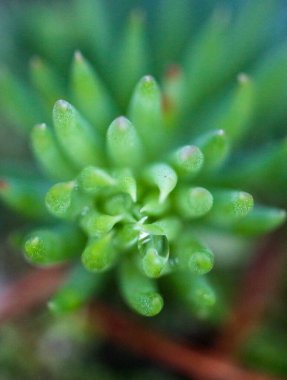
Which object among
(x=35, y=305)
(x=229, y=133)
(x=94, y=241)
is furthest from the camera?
(x=35, y=305)

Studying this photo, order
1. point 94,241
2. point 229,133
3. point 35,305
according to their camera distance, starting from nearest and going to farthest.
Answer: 1. point 94,241
2. point 229,133
3. point 35,305

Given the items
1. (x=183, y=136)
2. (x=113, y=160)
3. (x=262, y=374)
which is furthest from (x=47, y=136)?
(x=262, y=374)

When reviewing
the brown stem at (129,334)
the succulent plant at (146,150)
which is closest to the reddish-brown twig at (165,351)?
the brown stem at (129,334)

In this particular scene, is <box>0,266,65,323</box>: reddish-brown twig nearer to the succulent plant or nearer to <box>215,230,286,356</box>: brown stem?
the succulent plant

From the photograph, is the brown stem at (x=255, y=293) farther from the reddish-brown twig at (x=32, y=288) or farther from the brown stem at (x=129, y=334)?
the reddish-brown twig at (x=32, y=288)

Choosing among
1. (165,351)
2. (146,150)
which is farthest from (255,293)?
(146,150)

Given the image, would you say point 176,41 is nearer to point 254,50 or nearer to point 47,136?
point 254,50

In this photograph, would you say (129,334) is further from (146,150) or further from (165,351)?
(146,150)
